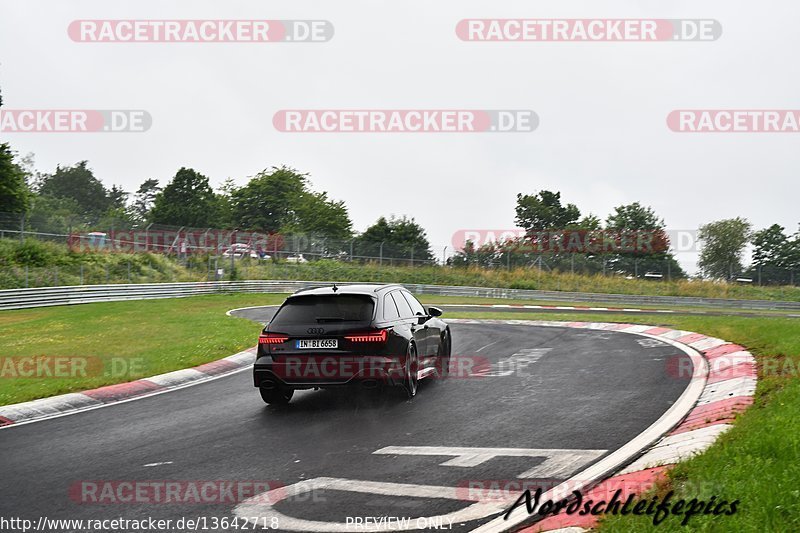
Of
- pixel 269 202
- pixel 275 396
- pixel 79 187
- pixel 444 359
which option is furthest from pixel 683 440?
pixel 79 187

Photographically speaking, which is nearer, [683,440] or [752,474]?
[752,474]

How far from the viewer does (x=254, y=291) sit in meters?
42.4

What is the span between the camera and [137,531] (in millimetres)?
4848

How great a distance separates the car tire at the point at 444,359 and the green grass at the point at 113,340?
4569 millimetres

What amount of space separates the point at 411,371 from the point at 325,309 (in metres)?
1.43

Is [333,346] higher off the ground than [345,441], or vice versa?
[333,346]

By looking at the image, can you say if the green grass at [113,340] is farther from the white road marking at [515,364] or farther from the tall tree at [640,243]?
the tall tree at [640,243]

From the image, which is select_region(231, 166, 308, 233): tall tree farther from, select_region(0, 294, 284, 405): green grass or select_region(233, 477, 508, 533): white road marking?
select_region(233, 477, 508, 533): white road marking

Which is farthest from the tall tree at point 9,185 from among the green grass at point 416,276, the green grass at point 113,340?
the green grass at point 113,340

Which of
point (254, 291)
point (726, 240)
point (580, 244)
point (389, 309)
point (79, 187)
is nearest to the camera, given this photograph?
point (389, 309)

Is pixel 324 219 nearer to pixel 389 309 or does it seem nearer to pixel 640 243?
pixel 640 243

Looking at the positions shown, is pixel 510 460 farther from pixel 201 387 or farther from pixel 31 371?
pixel 31 371

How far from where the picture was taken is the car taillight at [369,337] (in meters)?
9.10

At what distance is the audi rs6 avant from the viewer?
356 inches
